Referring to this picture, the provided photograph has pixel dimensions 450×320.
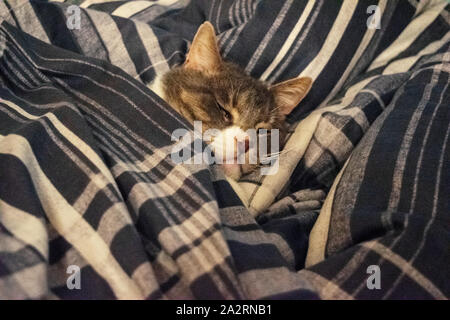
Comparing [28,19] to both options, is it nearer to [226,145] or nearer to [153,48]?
[153,48]

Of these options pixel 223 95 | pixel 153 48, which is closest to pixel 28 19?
pixel 153 48

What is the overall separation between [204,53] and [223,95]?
0.17 meters

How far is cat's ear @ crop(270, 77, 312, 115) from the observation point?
4.59ft

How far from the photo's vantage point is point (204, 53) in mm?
1403

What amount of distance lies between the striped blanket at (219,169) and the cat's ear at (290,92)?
85 mm

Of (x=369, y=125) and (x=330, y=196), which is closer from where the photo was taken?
(x=330, y=196)

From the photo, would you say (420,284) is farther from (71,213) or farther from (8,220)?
(8,220)

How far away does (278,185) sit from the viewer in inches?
49.1

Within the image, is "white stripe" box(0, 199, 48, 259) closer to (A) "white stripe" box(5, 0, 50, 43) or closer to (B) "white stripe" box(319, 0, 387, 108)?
(A) "white stripe" box(5, 0, 50, 43)

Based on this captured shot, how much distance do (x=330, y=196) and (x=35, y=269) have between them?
0.78 metres

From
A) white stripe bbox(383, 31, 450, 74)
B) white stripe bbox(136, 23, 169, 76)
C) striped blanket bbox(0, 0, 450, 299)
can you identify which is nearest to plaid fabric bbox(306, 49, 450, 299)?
striped blanket bbox(0, 0, 450, 299)

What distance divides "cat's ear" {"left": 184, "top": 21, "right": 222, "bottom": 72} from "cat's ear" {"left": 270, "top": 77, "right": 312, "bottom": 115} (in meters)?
0.24

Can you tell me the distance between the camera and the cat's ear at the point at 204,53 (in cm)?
134

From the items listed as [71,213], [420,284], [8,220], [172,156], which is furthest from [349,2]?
[8,220]
